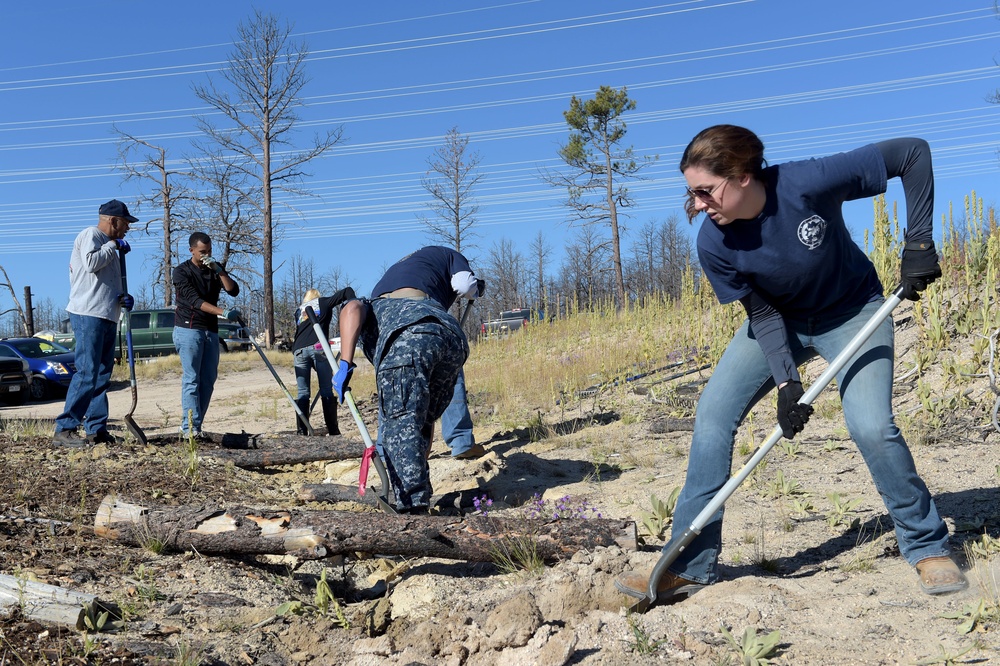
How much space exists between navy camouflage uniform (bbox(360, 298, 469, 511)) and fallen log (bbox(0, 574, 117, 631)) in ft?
4.92

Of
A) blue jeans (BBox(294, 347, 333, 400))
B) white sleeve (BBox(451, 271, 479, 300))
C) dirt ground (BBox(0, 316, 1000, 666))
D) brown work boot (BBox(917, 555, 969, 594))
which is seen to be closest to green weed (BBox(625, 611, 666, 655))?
dirt ground (BBox(0, 316, 1000, 666))

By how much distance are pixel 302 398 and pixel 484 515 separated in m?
4.51

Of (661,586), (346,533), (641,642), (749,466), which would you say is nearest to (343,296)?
(346,533)

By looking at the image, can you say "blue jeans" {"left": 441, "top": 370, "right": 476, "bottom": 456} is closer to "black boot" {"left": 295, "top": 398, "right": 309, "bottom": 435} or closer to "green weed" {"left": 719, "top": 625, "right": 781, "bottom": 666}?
"black boot" {"left": 295, "top": 398, "right": 309, "bottom": 435}

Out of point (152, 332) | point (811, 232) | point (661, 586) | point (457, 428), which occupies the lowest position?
point (661, 586)

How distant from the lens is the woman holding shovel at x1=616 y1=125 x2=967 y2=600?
2883mm

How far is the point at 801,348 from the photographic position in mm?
3211

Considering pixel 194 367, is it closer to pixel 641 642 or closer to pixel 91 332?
pixel 91 332

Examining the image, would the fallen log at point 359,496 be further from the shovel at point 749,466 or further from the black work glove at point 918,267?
the black work glove at point 918,267

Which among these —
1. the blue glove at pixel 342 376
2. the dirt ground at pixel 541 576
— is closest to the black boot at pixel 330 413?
the dirt ground at pixel 541 576

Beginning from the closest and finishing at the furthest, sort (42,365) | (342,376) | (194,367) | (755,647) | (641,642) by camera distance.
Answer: (755,647) < (641,642) < (342,376) < (194,367) < (42,365)

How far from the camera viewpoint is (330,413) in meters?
7.62

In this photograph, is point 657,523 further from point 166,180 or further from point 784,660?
point 166,180

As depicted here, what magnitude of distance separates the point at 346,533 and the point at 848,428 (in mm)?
2247
